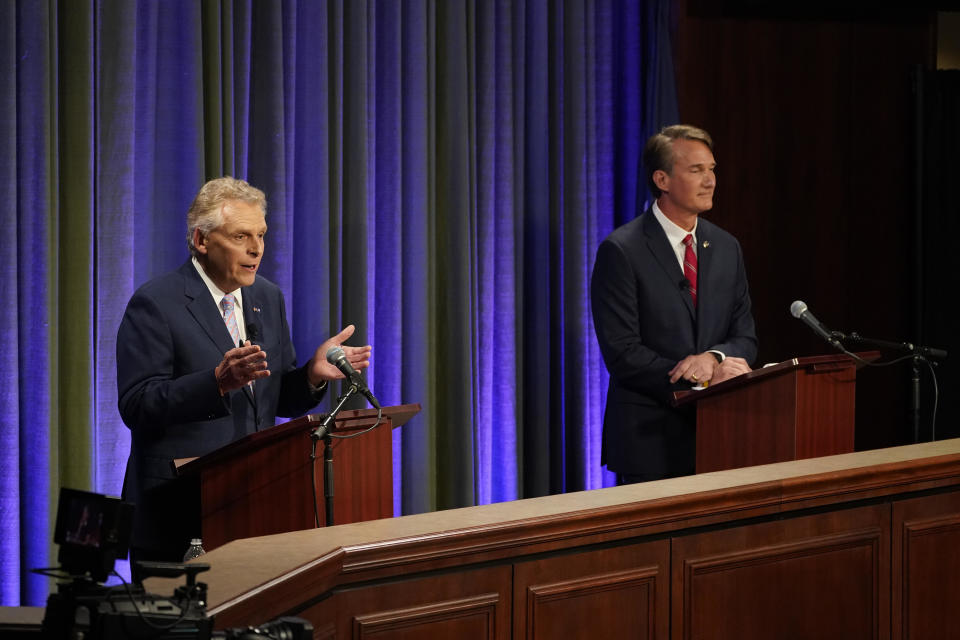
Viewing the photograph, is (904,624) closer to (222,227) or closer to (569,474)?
(222,227)

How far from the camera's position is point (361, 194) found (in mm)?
5020

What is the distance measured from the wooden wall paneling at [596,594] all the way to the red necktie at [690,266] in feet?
6.62

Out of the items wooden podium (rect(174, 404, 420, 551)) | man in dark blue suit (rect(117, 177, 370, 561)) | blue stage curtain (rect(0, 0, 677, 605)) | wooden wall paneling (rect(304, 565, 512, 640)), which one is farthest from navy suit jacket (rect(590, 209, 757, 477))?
wooden wall paneling (rect(304, 565, 512, 640))

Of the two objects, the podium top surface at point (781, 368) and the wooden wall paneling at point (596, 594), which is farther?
the podium top surface at point (781, 368)

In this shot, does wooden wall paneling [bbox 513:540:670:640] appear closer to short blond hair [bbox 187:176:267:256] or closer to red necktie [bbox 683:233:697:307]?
short blond hair [bbox 187:176:267:256]

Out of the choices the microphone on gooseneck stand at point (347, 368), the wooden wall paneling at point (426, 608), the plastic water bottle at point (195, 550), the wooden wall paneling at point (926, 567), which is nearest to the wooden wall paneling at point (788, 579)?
the wooden wall paneling at point (926, 567)

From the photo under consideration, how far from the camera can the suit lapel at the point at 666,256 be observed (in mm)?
4500

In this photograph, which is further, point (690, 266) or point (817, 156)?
point (817, 156)

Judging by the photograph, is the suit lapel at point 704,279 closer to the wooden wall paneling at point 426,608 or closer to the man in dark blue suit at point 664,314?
the man in dark blue suit at point 664,314

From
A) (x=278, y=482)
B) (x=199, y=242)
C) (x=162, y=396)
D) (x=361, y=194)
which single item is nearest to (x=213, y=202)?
(x=199, y=242)

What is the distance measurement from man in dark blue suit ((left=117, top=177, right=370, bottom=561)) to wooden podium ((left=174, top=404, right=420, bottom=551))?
26 centimetres

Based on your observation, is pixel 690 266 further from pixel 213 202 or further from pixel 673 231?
pixel 213 202

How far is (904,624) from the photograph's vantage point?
3.05 metres

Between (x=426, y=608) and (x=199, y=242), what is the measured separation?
1.72 meters
